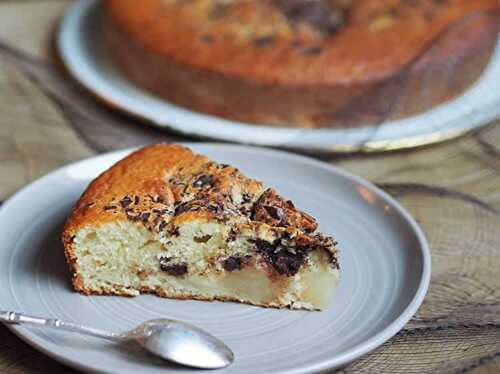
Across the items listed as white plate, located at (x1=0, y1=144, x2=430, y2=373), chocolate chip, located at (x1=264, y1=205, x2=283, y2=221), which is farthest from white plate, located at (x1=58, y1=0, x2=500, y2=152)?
chocolate chip, located at (x1=264, y1=205, x2=283, y2=221)

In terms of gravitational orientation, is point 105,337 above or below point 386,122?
below

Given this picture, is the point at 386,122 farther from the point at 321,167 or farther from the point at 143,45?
the point at 143,45

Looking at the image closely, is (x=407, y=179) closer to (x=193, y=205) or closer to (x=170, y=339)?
(x=193, y=205)

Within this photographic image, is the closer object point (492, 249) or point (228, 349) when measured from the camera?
point (228, 349)

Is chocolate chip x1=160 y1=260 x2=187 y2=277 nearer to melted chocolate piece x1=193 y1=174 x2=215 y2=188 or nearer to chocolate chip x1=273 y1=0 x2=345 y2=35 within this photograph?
melted chocolate piece x1=193 y1=174 x2=215 y2=188

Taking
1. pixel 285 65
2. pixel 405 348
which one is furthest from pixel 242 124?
pixel 405 348

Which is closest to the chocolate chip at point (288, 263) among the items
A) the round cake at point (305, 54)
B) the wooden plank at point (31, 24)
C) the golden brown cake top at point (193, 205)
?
the golden brown cake top at point (193, 205)
